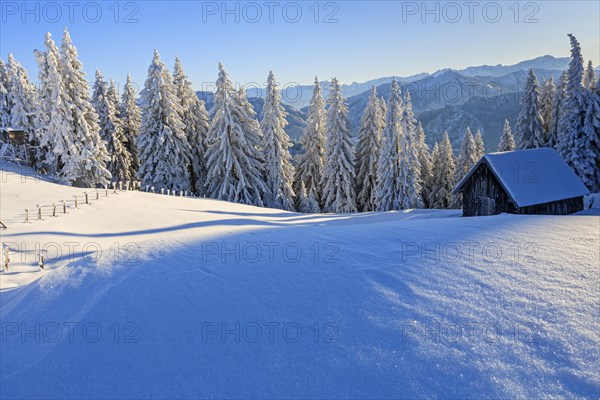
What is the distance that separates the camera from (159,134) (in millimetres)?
33781

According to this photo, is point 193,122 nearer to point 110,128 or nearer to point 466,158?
point 110,128

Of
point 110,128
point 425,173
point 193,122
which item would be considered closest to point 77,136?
point 110,128

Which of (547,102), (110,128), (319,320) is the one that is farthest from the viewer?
(547,102)

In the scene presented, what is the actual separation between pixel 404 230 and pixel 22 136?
47.3 m

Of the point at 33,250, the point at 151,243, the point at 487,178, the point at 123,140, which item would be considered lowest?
the point at 33,250

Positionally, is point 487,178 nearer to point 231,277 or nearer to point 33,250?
point 231,277

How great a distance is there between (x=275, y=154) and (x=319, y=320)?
108 ft

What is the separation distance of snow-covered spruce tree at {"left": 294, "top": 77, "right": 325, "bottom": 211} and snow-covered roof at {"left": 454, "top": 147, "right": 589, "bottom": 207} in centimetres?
1927

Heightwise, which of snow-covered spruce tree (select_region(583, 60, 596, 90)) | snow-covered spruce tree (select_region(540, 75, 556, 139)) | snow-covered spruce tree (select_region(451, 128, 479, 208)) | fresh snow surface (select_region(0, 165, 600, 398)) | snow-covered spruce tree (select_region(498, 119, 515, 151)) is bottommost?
fresh snow surface (select_region(0, 165, 600, 398))

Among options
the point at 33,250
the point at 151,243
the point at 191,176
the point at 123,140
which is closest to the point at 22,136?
the point at 123,140

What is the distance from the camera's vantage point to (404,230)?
343 inches

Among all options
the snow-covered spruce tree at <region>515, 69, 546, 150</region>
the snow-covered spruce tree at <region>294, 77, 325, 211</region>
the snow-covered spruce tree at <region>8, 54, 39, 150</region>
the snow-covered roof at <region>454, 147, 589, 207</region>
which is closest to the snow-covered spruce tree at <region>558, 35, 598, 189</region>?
the snow-covered spruce tree at <region>515, 69, 546, 150</region>

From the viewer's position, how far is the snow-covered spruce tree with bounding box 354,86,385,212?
125 feet

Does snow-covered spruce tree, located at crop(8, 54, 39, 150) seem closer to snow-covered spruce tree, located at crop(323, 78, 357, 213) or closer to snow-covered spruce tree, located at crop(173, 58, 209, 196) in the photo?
snow-covered spruce tree, located at crop(173, 58, 209, 196)
